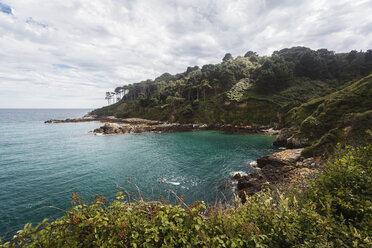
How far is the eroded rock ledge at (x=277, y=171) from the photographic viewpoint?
14852 mm

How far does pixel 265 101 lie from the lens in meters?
60.3

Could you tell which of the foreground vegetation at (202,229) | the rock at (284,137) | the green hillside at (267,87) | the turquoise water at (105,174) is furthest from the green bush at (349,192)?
the green hillside at (267,87)

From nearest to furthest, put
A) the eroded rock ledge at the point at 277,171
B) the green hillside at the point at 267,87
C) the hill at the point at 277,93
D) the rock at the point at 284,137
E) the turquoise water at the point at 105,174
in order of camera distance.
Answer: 1. the turquoise water at the point at 105,174
2. the eroded rock ledge at the point at 277,171
3. the rock at the point at 284,137
4. the hill at the point at 277,93
5. the green hillside at the point at 267,87

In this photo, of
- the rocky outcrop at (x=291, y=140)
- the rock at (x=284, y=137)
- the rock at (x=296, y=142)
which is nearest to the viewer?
the rock at (x=296, y=142)

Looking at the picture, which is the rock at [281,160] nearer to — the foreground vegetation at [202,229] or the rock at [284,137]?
the rock at [284,137]

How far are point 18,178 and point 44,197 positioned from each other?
27.3ft

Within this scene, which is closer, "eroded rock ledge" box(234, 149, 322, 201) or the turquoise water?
the turquoise water

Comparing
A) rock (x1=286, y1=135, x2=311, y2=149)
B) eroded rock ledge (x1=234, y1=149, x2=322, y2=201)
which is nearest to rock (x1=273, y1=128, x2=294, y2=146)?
rock (x1=286, y1=135, x2=311, y2=149)

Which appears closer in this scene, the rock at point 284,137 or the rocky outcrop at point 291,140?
the rocky outcrop at point 291,140

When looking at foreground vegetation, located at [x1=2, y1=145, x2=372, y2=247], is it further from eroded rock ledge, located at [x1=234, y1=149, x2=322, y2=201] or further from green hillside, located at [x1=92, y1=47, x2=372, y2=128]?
green hillside, located at [x1=92, y1=47, x2=372, y2=128]

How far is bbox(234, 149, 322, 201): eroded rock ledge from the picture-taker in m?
14.9

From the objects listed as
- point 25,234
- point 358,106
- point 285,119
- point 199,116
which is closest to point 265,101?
point 285,119

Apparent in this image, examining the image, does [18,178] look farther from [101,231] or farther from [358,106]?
[358,106]

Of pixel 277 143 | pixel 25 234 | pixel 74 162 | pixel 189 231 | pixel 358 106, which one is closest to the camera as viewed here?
pixel 25 234
